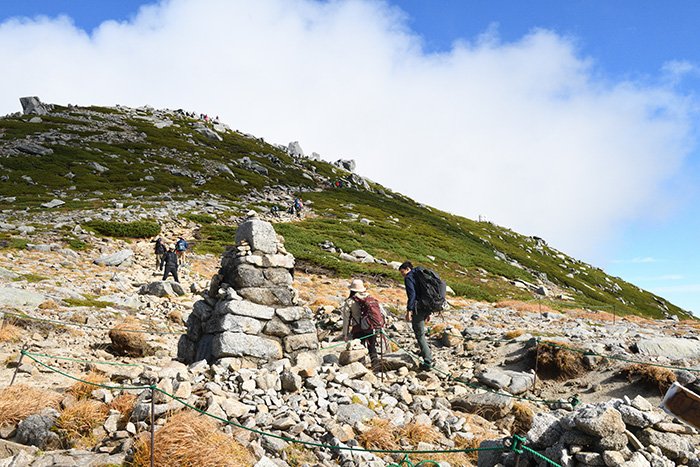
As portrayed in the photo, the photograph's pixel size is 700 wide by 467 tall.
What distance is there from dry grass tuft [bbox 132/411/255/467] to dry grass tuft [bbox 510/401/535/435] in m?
5.50

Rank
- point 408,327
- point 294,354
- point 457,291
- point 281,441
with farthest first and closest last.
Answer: point 457,291 < point 408,327 < point 294,354 < point 281,441

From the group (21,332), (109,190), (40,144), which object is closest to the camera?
(21,332)

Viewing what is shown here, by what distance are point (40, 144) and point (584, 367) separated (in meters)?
78.2

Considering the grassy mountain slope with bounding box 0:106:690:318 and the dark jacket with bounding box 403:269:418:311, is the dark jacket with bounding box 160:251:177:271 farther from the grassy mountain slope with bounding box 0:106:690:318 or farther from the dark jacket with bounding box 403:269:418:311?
the dark jacket with bounding box 403:269:418:311

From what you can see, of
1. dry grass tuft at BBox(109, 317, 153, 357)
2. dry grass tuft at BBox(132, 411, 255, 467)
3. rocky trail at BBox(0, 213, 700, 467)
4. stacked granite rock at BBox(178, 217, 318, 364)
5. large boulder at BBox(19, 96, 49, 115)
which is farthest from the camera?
large boulder at BBox(19, 96, 49, 115)

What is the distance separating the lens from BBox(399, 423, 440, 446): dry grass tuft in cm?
788

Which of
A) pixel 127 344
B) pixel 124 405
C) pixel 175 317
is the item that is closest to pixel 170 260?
pixel 175 317

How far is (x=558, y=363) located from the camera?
1197cm

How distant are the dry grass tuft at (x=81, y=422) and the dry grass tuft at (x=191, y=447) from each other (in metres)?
1.12

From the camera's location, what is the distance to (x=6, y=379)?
942 centimetres

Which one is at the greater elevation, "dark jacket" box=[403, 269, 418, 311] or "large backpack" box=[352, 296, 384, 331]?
"dark jacket" box=[403, 269, 418, 311]

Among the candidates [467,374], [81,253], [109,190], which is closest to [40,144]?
[109,190]

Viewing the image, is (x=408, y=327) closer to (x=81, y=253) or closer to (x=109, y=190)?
(x=81, y=253)

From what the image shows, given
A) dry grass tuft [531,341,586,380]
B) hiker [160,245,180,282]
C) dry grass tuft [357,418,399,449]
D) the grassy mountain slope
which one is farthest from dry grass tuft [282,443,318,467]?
the grassy mountain slope
